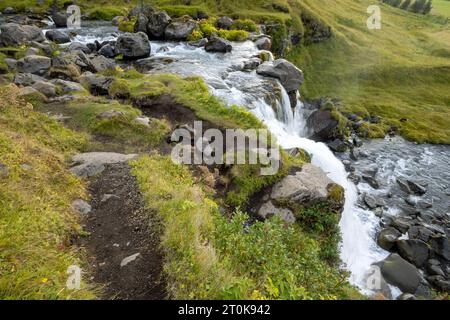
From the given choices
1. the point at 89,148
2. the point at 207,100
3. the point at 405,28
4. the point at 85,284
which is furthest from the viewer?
the point at 405,28

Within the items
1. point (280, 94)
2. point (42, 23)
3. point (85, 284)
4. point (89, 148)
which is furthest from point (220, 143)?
point (42, 23)

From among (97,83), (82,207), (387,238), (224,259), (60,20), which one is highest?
(224,259)

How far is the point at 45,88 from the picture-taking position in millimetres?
22094

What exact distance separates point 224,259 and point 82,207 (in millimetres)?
6254

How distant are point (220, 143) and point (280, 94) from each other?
15.3 metres

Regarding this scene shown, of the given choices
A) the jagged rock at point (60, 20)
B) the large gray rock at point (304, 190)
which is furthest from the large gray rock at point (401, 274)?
the jagged rock at point (60, 20)

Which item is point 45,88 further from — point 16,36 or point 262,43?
point 262,43

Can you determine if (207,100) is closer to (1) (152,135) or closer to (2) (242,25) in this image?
(1) (152,135)

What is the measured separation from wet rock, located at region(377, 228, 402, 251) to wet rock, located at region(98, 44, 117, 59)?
33.7 meters

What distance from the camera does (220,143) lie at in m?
18.7

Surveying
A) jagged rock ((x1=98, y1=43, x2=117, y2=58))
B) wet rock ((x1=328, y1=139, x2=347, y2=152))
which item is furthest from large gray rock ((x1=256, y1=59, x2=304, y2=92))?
jagged rock ((x1=98, y1=43, x2=117, y2=58))

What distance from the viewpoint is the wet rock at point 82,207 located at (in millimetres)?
11503

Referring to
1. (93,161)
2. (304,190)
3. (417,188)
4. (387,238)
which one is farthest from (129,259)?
(417,188)

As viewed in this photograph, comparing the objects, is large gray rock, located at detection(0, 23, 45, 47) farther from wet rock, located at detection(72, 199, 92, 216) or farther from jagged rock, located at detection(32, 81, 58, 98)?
wet rock, located at detection(72, 199, 92, 216)
